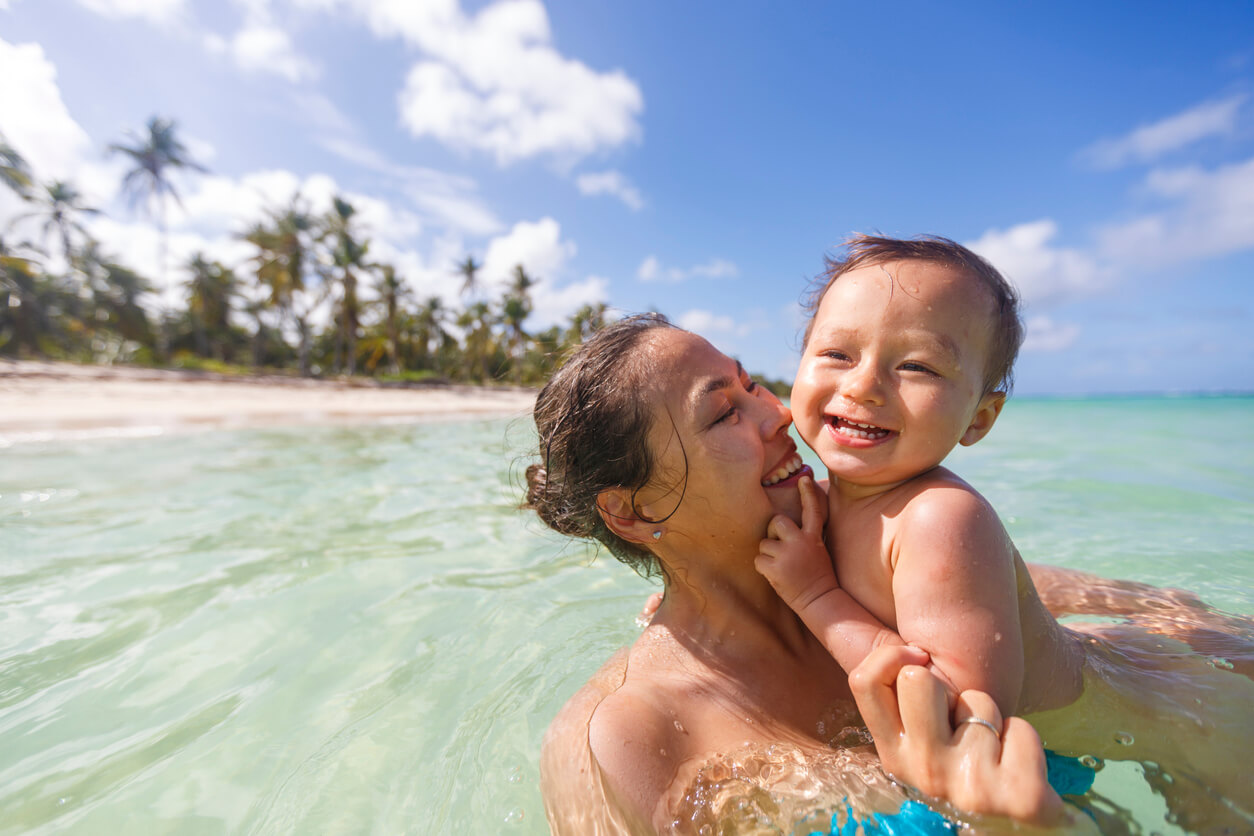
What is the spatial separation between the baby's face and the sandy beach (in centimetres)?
869

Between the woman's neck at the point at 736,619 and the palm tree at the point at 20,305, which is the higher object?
the palm tree at the point at 20,305

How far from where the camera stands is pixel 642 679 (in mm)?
1885

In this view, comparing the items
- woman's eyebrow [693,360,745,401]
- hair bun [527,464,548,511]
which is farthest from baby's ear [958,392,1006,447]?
hair bun [527,464,548,511]

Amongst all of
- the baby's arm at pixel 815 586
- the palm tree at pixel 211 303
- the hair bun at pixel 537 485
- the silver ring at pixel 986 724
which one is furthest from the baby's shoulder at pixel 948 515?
the palm tree at pixel 211 303

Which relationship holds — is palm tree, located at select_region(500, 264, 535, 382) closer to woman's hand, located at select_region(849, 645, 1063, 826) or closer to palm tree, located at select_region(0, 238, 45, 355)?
palm tree, located at select_region(0, 238, 45, 355)

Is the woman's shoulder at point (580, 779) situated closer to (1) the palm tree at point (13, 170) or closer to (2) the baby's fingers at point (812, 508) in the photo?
(2) the baby's fingers at point (812, 508)

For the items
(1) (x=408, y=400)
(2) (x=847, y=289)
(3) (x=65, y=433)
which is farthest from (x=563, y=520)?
(1) (x=408, y=400)

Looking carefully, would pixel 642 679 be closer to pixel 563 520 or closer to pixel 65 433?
pixel 563 520

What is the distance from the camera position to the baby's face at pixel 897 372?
158 cm

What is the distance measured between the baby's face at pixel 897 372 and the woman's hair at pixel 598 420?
1.65ft

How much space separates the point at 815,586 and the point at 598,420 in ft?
2.62

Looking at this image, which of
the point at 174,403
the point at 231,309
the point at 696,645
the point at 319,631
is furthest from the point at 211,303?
the point at 696,645

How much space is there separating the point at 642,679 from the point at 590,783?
1.25 feet

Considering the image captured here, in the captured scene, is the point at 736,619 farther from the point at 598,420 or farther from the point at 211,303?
the point at 211,303
